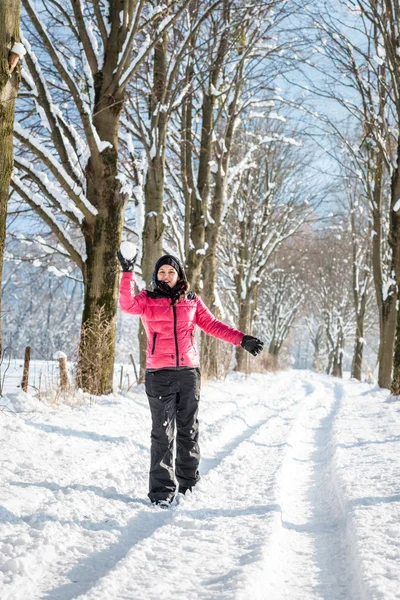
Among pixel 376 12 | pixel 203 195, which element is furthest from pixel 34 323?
pixel 376 12

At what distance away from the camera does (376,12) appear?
830cm

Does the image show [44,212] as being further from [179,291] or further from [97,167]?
[179,291]

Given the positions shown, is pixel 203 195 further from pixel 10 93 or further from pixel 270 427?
pixel 10 93

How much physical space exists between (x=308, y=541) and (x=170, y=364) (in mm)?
1459

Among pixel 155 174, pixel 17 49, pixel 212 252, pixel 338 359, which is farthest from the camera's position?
pixel 338 359

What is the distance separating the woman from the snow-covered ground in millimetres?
314

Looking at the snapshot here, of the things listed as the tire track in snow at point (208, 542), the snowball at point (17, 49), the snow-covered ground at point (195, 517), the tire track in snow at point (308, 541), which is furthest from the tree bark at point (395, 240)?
the snowball at point (17, 49)

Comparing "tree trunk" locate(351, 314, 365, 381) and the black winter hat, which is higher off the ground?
the black winter hat

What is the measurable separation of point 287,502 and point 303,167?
17143 millimetres

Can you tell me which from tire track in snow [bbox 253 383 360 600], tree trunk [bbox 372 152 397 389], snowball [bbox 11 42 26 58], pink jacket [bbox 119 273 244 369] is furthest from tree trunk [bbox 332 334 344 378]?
snowball [bbox 11 42 26 58]

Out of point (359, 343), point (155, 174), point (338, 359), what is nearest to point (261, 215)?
point (359, 343)

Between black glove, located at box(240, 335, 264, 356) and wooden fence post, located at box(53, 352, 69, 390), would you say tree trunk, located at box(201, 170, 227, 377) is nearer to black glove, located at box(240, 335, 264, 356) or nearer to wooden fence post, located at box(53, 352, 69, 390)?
wooden fence post, located at box(53, 352, 69, 390)

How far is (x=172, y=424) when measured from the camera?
3713 millimetres

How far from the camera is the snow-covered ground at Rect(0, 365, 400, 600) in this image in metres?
2.20
